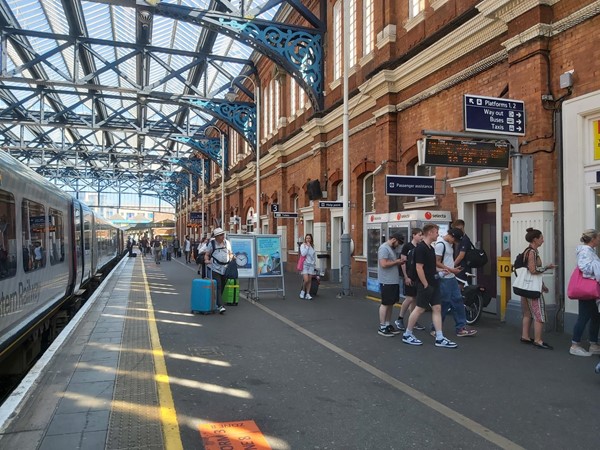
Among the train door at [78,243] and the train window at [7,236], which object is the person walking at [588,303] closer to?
the train window at [7,236]

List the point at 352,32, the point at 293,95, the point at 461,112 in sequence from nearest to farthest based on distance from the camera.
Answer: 1. the point at 461,112
2. the point at 352,32
3. the point at 293,95

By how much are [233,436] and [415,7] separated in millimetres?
11643

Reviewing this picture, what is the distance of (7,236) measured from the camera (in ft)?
17.8

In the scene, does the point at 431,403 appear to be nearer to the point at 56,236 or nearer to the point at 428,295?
the point at 428,295

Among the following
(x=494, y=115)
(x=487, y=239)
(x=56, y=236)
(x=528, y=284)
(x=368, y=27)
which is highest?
(x=368, y=27)

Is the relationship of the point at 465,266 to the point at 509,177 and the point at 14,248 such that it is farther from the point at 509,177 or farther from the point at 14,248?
the point at 14,248

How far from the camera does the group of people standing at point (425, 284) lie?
6781 millimetres

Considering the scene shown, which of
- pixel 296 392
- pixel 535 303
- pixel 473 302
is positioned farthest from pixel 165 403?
pixel 473 302

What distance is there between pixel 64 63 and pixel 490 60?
91.9ft

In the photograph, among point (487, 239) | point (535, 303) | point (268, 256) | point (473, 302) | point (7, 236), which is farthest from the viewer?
point (268, 256)

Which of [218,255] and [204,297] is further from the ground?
[218,255]

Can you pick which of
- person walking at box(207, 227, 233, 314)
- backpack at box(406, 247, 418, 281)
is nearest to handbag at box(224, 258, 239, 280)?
person walking at box(207, 227, 233, 314)

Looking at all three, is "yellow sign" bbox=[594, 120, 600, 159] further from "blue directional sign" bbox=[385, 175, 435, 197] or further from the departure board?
"blue directional sign" bbox=[385, 175, 435, 197]

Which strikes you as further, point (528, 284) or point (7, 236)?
point (528, 284)
